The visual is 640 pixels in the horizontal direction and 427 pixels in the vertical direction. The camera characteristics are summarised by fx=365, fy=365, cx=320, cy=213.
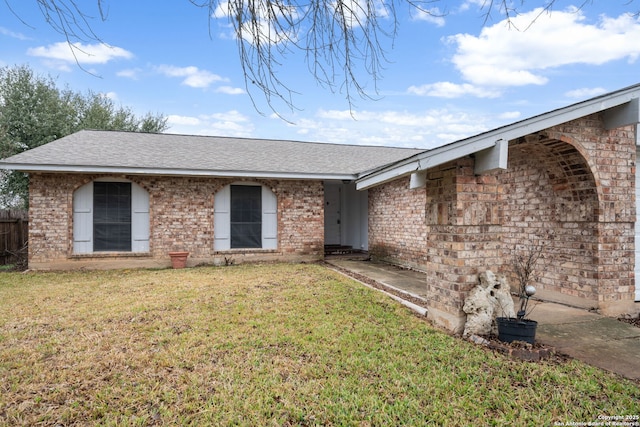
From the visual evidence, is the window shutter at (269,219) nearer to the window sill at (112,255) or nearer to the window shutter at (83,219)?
the window sill at (112,255)

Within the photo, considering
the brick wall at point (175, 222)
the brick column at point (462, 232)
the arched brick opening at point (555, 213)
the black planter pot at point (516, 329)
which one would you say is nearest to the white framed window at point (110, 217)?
the brick wall at point (175, 222)

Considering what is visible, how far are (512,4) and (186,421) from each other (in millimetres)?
3437

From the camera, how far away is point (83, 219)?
9.64 metres

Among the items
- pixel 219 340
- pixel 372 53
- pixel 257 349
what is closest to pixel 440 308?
pixel 257 349

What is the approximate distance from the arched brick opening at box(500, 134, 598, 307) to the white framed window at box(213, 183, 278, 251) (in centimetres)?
661

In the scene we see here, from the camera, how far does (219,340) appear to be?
416cm

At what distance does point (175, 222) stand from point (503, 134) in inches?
339

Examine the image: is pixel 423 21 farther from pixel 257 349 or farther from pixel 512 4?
pixel 257 349

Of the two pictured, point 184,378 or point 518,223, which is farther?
point 518,223

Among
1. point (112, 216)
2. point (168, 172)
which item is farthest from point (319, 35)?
point (112, 216)

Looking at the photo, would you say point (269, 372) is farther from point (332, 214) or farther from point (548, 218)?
point (332, 214)

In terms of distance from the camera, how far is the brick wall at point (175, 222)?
367 inches

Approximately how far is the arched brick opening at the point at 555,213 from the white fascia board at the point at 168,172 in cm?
521

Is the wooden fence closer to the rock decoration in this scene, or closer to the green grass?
the green grass
